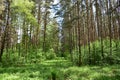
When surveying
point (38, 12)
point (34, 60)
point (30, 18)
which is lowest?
point (34, 60)

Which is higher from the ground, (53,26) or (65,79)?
(53,26)

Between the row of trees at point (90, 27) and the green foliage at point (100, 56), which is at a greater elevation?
the row of trees at point (90, 27)

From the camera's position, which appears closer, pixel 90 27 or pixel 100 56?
pixel 100 56

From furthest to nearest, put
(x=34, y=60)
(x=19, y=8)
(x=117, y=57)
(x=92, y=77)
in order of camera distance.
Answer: (x=34, y=60)
(x=19, y=8)
(x=117, y=57)
(x=92, y=77)

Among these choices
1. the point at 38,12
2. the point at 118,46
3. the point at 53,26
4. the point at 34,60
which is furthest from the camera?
the point at 53,26

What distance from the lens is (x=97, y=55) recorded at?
25.0 metres

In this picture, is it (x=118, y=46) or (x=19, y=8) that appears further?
(x=19, y=8)

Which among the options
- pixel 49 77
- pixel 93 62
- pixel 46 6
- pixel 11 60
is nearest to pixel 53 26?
pixel 46 6

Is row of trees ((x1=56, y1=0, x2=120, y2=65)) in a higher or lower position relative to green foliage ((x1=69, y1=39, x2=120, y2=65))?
higher

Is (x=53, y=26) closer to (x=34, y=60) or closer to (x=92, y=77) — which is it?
Answer: (x=34, y=60)

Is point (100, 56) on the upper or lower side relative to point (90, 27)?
lower

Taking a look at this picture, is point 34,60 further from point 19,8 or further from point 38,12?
point 38,12

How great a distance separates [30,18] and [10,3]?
4979 mm

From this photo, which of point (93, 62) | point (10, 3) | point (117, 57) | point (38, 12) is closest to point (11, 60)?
point (10, 3)
